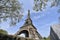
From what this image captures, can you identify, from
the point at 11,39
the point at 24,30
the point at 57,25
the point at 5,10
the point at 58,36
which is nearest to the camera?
the point at 11,39

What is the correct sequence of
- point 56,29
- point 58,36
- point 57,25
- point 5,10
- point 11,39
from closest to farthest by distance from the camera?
point 11,39, point 5,10, point 58,36, point 56,29, point 57,25

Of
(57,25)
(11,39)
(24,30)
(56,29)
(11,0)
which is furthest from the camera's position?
(24,30)

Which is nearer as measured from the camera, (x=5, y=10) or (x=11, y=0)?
(x=11, y=0)

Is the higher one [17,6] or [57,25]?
[17,6]

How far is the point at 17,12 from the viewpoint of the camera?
3053 cm

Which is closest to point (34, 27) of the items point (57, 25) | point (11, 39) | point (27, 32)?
point (27, 32)

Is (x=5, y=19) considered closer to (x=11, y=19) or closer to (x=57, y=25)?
(x=11, y=19)

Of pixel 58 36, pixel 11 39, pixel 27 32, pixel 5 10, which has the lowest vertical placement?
pixel 27 32

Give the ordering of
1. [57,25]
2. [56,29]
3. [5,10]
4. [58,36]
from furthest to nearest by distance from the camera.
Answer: [57,25] < [56,29] < [58,36] < [5,10]

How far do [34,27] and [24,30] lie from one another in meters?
2.91

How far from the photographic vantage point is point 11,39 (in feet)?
84.4

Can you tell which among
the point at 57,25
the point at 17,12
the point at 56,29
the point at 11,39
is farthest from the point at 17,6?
the point at 57,25

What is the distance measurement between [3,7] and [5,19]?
2.43 m

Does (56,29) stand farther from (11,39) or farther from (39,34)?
(11,39)
